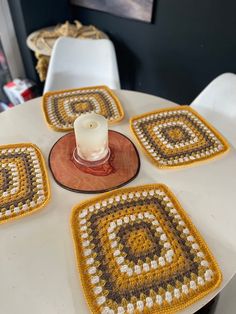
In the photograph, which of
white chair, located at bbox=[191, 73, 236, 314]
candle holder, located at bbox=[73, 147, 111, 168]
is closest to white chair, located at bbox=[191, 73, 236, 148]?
white chair, located at bbox=[191, 73, 236, 314]

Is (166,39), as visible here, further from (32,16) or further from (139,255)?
(139,255)

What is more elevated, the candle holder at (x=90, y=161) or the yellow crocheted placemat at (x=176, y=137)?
the yellow crocheted placemat at (x=176, y=137)

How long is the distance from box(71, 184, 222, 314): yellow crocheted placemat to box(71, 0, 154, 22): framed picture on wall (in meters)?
1.21

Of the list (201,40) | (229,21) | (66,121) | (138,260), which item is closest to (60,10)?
(201,40)

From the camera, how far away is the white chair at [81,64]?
4.43 feet

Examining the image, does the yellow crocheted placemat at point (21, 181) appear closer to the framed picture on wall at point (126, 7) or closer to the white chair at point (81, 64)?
the white chair at point (81, 64)

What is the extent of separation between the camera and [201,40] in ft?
4.64

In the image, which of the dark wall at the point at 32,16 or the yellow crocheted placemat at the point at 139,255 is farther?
the dark wall at the point at 32,16

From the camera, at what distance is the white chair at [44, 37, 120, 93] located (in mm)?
1351

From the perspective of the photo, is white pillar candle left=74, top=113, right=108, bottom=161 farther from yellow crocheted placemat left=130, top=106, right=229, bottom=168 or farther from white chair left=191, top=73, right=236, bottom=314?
white chair left=191, top=73, right=236, bottom=314

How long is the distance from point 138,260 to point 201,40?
4.11 feet

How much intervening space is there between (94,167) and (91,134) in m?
0.11

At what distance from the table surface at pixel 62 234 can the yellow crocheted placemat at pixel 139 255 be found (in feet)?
0.08

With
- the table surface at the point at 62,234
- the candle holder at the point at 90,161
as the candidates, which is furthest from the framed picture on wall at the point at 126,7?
the candle holder at the point at 90,161
